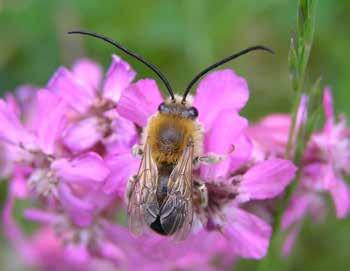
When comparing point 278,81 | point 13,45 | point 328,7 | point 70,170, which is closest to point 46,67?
point 13,45

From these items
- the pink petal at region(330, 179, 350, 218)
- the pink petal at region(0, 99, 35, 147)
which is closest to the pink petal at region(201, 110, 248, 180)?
the pink petal at region(330, 179, 350, 218)

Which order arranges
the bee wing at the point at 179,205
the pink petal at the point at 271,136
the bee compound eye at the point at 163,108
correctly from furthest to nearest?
the pink petal at the point at 271,136, the bee compound eye at the point at 163,108, the bee wing at the point at 179,205

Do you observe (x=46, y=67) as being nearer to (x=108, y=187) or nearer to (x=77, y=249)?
(x=77, y=249)

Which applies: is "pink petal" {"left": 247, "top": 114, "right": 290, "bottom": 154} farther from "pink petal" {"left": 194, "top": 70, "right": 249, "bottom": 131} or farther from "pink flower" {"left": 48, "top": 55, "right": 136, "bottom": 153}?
"pink flower" {"left": 48, "top": 55, "right": 136, "bottom": 153}

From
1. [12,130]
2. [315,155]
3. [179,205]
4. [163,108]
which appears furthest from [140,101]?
[315,155]

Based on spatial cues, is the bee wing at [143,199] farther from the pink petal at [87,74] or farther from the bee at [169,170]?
the pink petal at [87,74]

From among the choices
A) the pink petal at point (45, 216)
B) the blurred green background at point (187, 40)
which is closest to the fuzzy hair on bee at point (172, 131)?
the pink petal at point (45, 216)
